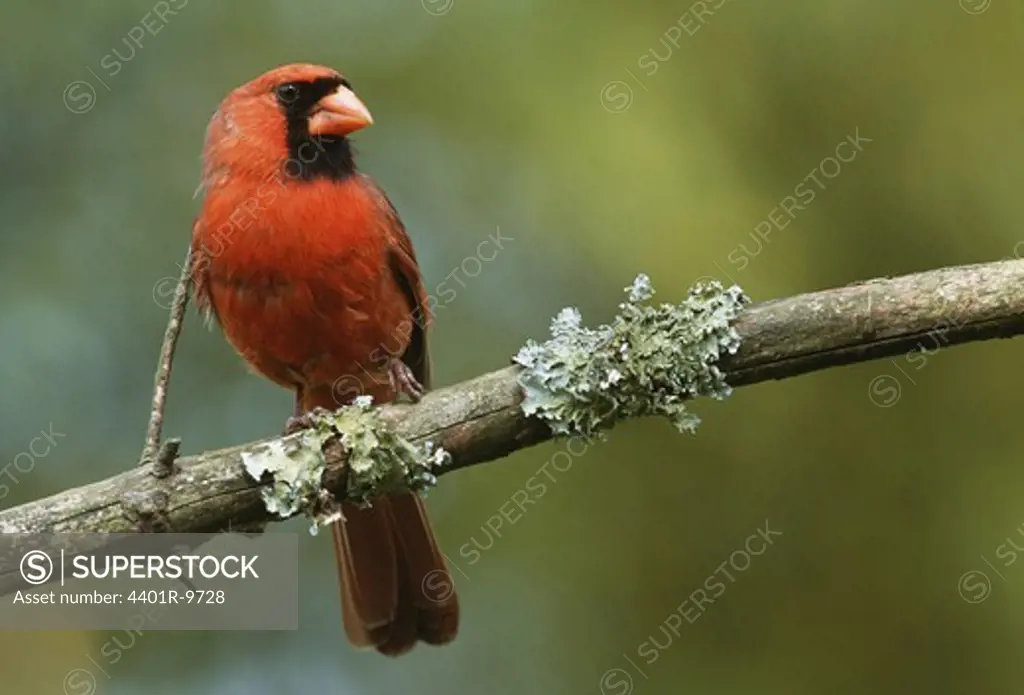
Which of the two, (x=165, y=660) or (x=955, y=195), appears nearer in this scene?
(x=955, y=195)

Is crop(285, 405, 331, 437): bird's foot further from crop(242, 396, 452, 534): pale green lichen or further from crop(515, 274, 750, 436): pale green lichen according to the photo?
crop(515, 274, 750, 436): pale green lichen

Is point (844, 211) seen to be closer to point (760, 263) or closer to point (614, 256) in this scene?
point (760, 263)

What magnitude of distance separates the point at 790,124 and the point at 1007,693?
174 cm

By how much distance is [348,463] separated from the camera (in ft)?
10.0

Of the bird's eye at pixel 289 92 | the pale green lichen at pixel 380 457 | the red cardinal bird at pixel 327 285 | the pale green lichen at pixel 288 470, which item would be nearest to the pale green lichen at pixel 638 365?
the pale green lichen at pixel 380 457

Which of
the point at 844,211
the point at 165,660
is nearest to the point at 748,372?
the point at 844,211

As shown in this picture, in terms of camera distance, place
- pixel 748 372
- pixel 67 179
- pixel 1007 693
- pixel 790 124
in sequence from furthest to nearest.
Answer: pixel 67 179, pixel 790 124, pixel 1007 693, pixel 748 372

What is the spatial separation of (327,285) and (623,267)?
88 centimetres

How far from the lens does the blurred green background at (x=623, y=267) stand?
395 cm

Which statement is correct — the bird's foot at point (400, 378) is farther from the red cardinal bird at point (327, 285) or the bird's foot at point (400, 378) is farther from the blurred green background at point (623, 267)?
the blurred green background at point (623, 267)

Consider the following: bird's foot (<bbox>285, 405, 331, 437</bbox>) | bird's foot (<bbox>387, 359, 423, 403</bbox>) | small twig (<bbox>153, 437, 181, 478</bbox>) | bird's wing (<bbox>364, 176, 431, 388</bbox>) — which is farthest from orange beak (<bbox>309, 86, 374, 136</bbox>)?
small twig (<bbox>153, 437, 181, 478</bbox>)

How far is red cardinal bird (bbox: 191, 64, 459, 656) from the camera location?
3.79 metres

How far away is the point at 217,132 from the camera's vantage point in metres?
4.12

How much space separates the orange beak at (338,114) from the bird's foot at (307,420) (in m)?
0.88
